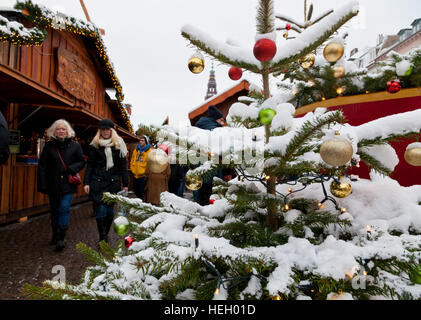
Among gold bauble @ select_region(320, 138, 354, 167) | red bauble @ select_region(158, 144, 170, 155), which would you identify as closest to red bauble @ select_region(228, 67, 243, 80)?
red bauble @ select_region(158, 144, 170, 155)

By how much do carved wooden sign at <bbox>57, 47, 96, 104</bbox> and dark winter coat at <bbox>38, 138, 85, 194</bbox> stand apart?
417 cm

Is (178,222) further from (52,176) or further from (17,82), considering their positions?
(17,82)

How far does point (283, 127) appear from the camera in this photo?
1.21m

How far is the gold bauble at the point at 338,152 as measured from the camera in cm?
87

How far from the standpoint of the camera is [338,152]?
0.87 meters

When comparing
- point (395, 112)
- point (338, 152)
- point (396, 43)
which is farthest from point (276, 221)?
point (396, 43)

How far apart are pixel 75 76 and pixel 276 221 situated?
28.7 ft

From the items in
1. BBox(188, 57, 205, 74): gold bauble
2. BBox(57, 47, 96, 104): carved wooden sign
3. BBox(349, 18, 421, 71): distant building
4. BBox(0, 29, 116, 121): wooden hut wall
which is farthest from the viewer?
BBox(349, 18, 421, 71): distant building

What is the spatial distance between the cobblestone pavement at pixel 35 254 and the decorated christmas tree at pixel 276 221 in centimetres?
202

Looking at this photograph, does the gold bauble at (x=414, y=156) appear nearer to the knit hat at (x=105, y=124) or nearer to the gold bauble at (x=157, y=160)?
the gold bauble at (x=157, y=160)

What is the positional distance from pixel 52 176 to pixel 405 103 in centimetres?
432

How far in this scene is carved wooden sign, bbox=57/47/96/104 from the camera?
7.29 metres

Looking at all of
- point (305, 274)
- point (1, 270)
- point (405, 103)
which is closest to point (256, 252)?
point (305, 274)

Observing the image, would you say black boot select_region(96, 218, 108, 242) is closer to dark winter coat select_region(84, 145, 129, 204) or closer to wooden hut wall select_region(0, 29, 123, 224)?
dark winter coat select_region(84, 145, 129, 204)
